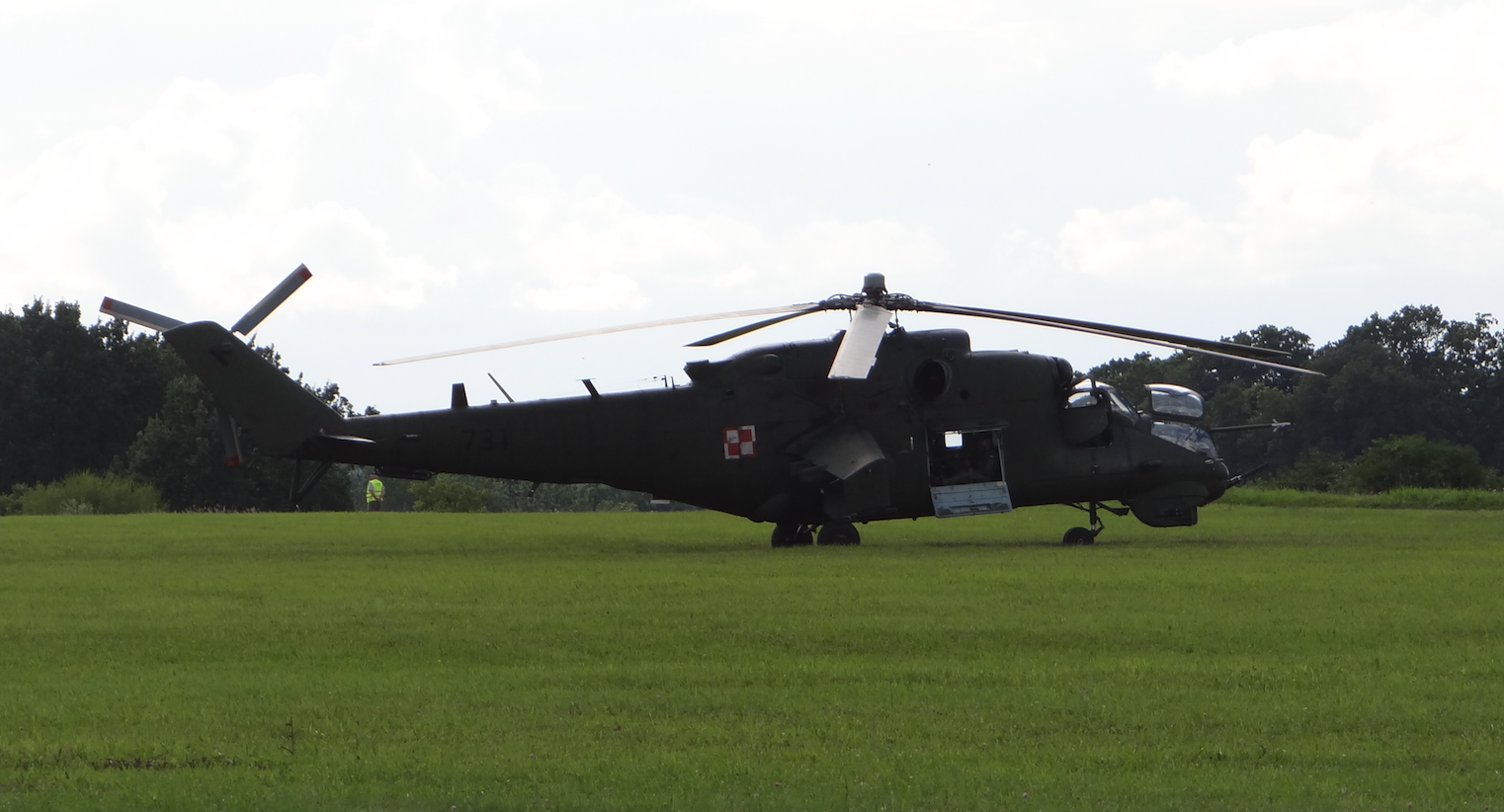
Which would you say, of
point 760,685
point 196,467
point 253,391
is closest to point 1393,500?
point 253,391

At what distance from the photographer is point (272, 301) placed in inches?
988

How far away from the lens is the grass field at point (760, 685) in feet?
26.2

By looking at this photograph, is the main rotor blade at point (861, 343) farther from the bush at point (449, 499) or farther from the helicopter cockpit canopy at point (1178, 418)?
the bush at point (449, 499)

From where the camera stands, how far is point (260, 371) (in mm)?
25047

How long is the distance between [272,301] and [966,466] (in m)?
11.5

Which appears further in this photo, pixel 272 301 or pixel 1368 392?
pixel 1368 392

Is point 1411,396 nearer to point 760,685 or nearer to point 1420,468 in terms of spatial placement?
point 1420,468

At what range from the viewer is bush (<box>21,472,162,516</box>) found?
5128 cm

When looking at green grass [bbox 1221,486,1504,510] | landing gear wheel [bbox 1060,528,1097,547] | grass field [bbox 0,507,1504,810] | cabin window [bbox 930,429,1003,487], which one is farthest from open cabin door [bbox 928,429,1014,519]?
green grass [bbox 1221,486,1504,510]

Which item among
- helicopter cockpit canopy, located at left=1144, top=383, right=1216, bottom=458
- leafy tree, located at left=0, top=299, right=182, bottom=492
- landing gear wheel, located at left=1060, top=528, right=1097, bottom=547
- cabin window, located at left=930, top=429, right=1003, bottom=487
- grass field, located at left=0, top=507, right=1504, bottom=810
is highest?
leafy tree, located at left=0, top=299, right=182, bottom=492

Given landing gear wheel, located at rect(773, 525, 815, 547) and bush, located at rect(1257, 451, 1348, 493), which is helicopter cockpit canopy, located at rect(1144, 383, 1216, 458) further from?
bush, located at rect(1257, 451, 1348, 493)

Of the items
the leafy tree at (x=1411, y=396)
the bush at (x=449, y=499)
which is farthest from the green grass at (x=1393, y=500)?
the leafy tree at (x=1411, y=396)

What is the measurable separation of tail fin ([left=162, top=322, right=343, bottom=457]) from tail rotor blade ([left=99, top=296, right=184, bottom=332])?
8.6 inches

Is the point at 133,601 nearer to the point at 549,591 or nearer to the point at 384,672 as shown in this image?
the point at 549,591
